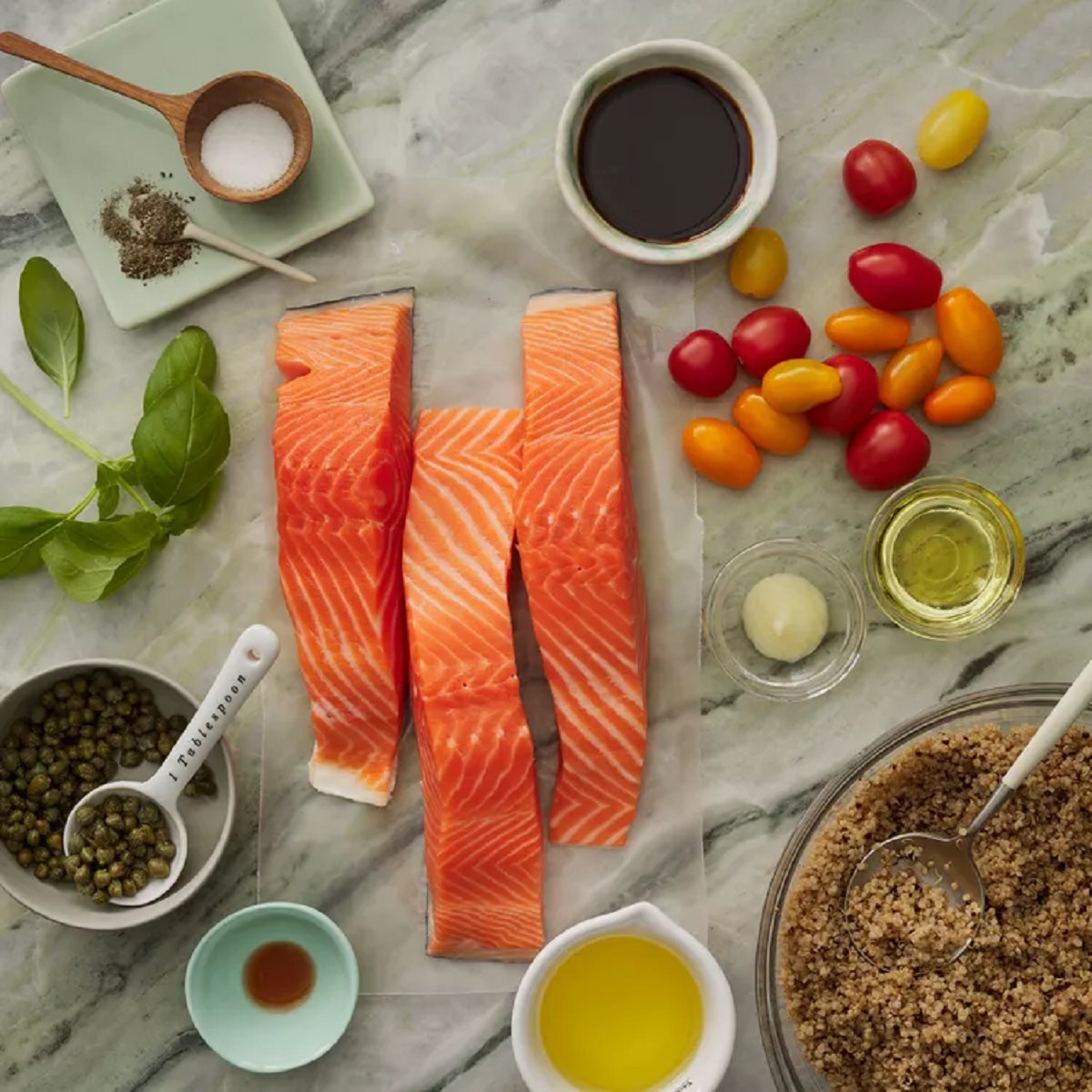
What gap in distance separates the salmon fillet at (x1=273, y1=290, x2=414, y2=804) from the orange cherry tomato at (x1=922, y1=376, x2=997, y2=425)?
36.7 inches

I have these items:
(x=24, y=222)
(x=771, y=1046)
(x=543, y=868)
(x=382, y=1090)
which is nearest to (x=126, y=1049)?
(x=382, y=1090)

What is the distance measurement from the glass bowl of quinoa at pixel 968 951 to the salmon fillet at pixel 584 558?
42 centimetres

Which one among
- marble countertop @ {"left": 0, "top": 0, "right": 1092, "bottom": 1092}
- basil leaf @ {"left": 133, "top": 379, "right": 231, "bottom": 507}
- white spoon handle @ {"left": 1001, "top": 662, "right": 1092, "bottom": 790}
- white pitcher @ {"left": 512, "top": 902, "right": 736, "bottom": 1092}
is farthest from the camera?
marble countertop @ {"left": 0, "top": 0, "right": 1092, "bottom": 1092}

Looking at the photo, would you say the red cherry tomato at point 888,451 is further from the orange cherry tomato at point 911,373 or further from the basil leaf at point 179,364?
the basil leaf at point 179,364

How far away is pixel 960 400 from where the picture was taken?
2.36 meters

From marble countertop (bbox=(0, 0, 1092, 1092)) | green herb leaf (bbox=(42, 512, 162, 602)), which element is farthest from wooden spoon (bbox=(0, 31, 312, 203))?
green herb leaf (bbox=(42, 512, 162, 602))

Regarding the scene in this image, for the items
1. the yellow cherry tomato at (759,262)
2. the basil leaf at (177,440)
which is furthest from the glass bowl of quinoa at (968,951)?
the basil leaf at (177,440)

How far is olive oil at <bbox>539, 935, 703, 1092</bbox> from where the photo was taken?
231 cm

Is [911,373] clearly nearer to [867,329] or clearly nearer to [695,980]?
[867,329]

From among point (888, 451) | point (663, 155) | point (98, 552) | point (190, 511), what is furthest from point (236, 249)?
point (888, 451)

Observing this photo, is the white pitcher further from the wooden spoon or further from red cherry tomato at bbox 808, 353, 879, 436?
the wooden spoon

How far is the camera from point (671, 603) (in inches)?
97.0

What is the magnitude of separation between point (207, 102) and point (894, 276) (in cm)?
124

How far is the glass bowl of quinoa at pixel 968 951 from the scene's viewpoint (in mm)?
2098
